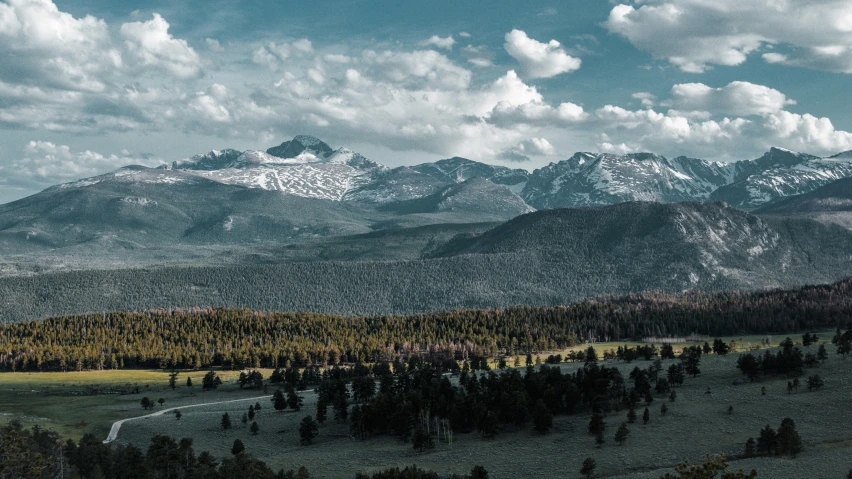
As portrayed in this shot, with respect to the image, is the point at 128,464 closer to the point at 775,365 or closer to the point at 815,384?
the point at 815,384

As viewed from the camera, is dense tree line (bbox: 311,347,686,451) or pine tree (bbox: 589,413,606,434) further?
dense tree line (bbox: 311,347,686,451)

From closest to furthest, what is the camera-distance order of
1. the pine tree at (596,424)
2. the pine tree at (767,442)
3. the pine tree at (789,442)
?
the pine tree at (789,442) < the pine tree at (767,442) < the pine tree at (596,424)

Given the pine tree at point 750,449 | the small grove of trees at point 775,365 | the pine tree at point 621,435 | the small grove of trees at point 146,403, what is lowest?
the pine tree at point 750,449

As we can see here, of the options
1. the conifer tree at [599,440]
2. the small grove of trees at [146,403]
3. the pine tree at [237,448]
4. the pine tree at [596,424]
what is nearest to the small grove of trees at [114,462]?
the pine tree at [237,448]

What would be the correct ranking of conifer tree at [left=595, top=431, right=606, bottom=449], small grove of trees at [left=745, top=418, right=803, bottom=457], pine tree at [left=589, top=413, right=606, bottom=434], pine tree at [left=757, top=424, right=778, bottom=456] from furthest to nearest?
pine tree at [left=589, top=413, right=606, bottom=434] → conifer tree at [left=595, top=431, right=606, bottom=449] → pine tree at [left=757, top=424, right=778, bottom=456] → small grove of trees at [left=745, top=418, right=803, bottom=457]

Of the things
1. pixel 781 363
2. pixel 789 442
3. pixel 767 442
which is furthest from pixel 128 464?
pixel 781 363

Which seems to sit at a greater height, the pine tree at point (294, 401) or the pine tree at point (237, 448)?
the pine tree at point (294, 401)

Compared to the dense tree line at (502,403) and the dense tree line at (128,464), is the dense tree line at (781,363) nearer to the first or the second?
the dense tree line at (502,403)

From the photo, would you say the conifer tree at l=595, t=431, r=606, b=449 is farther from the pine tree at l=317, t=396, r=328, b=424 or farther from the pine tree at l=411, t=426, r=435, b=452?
→ the pine tree at l=317, t=396, r=328, b=424

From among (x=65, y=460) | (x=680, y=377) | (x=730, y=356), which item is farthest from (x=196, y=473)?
(x=730, y=356)

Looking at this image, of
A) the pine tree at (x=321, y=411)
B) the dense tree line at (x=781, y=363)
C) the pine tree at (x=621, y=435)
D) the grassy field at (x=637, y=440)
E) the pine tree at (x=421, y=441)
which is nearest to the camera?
the grassy field at (x=637, y=440)

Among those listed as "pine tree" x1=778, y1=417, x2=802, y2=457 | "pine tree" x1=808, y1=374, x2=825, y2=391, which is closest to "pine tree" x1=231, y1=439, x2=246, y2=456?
"pine tree" x1=778, y1=417, x2=802, y2=457
